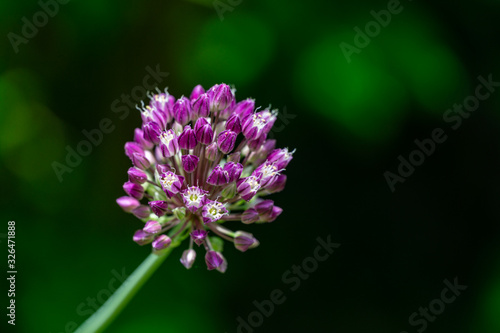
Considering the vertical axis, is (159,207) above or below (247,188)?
above

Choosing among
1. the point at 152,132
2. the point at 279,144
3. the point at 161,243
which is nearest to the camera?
the point at 161,243

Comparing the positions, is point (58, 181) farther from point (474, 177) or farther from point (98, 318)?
point (474, 177)

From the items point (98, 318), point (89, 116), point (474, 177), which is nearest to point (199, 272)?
point (89, 116)

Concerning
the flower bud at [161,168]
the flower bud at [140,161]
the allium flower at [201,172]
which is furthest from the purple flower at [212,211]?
the flower bud at [140,161]

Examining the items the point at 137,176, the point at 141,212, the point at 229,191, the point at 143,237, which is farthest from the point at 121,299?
the point at 229,191

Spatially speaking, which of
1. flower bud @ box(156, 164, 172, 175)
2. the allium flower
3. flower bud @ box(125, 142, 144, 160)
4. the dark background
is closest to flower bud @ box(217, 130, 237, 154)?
the allium flower

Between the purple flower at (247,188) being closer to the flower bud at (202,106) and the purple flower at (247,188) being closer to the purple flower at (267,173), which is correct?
the purple flower at (267,173)

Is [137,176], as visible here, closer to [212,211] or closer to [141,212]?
[141,212]
